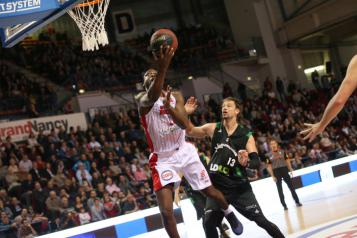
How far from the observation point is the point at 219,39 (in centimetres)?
2709

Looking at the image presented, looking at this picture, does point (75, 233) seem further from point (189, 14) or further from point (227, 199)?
point (189, 14)

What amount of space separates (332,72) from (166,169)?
85.9 ft

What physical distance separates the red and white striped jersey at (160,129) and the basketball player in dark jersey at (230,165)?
28 centimetres

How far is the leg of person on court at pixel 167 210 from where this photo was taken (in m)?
5.38

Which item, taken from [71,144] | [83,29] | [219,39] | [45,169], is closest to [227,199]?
[83,29]

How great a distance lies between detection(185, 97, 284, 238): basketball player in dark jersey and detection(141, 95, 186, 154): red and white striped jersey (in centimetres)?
28

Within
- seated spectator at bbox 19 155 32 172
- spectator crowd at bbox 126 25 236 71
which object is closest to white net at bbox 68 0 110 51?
seated spectator at bbox 19 155 32 172

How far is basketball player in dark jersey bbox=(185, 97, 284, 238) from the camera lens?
5965 mm

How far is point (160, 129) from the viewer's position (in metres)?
5.69

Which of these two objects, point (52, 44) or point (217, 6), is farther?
point (217, 6)

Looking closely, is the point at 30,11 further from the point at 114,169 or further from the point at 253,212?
the point at 114,169

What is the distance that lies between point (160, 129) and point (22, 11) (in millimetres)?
3104

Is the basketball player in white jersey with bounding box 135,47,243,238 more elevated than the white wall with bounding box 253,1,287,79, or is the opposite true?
the white wall with bounding box 253,1,287,79

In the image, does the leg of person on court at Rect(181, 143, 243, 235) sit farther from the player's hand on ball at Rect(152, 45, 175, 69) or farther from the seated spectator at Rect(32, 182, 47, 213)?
the seated spectator at Rect(32, 182, 47, 213)
